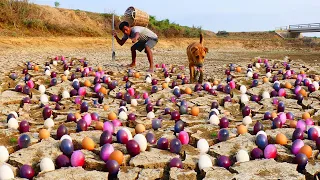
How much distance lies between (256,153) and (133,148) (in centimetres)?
129

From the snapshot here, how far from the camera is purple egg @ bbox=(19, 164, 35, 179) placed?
11.3 ft

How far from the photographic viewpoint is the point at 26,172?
3453mm

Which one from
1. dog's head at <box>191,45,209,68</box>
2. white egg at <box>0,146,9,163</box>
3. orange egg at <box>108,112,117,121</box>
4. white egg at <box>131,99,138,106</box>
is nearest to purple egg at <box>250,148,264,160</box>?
orange egg at <box>108,112,117,121</box>

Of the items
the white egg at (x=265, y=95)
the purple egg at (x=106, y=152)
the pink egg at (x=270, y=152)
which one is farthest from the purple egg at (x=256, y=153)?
the white egg at (x=265, y=95)

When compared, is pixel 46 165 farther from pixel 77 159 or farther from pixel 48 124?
pixel 48 124

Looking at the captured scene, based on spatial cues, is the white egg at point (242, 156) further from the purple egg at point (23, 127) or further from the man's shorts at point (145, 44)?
the man's shorts at point (145, 44)

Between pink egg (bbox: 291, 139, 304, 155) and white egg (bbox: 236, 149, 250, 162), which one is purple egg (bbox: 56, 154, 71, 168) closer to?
white egg (bbox: 236, 149, 250, 162)

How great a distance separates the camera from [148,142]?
4.27 meters

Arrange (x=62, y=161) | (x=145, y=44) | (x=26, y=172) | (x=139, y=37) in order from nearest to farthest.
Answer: (x=26, y=172) → (x=62, y=161) → (x=139, y=37) → (x=145, y=44)

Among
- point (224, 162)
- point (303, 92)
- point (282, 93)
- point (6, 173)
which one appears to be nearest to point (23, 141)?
point (6, 173)

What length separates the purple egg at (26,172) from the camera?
346cm

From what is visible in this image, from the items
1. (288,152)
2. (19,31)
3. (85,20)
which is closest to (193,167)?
(288,152)

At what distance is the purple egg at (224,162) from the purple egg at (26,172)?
5.98 ft

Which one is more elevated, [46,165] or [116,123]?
[116,123]
